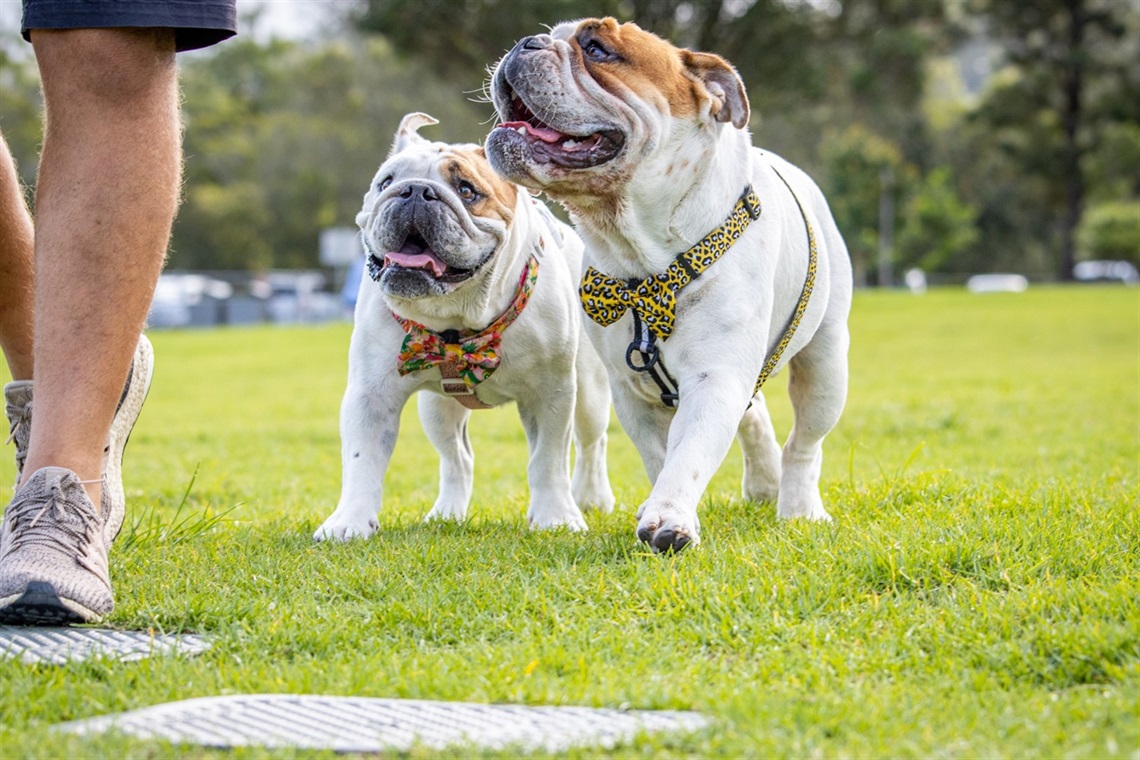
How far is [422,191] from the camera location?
13.7ft

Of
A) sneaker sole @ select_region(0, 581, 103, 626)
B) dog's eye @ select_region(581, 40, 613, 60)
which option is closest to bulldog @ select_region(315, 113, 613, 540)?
dog's eye @ select_region(581, 40, 613, 60)

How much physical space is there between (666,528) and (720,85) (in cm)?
134

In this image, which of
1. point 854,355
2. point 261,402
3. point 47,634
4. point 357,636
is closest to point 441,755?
point 357,636

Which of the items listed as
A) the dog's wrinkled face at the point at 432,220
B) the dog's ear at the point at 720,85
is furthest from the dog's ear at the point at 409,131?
the dog's ear at the point at 720,85

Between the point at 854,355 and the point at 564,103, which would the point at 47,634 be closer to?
the point at 564,103

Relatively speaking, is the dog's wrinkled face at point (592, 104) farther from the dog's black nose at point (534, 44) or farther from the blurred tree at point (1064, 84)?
the blurred tree at point (1064, 84)

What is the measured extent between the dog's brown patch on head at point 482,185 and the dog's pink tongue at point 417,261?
24cm

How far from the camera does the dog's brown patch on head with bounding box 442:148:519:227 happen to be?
14.2 ft

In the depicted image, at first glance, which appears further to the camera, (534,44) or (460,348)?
(460,348)

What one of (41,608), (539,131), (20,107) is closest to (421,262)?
(539,131)

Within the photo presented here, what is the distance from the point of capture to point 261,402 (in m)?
13.7

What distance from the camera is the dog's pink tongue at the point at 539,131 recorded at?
3768mm

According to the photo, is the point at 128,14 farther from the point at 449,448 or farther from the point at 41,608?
the point at 449,448

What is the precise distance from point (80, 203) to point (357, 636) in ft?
4.44
